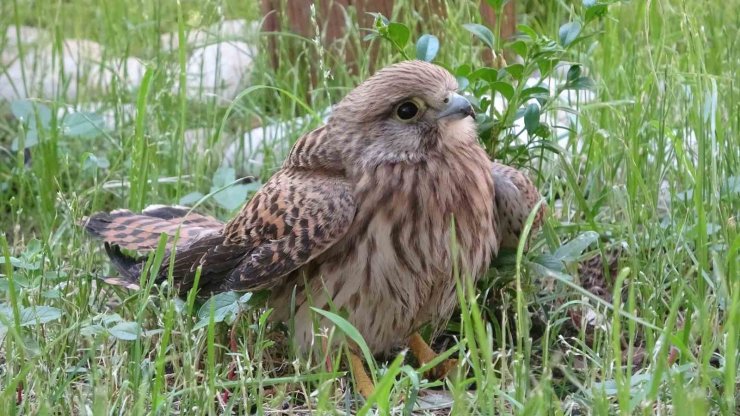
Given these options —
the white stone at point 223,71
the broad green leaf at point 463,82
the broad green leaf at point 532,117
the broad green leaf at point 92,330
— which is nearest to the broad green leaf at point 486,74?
the broad green leaf at point 463,82

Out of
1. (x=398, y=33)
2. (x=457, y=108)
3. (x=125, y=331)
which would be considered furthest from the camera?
(x=398, y=33)

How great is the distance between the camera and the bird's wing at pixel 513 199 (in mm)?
3500

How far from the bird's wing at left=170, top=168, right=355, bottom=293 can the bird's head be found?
14cm

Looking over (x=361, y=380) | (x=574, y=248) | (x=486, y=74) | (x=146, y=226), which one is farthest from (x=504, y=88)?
(x=146, y=226)

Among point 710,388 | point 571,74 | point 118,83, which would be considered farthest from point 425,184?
point 118,83

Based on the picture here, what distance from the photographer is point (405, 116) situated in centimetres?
331

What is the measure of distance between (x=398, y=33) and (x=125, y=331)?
4.16 ft

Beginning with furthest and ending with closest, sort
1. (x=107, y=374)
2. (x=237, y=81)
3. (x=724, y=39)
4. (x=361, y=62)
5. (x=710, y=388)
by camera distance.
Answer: (x=237, y=81) < (x=361, y=62) < (x=724, y=39) < (x=107, y=374) < (x=710, y=388)

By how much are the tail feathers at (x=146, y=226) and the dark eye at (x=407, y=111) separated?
0.81 m

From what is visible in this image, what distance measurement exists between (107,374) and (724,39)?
2.73 m

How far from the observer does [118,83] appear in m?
4.91

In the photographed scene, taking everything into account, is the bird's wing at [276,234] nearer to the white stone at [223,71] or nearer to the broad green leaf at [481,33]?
the broad green leaf at [481,33]

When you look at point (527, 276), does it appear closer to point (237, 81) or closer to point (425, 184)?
point (425, 184)

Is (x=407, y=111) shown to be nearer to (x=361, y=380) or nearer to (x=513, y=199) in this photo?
(x=513, y=199)
